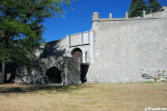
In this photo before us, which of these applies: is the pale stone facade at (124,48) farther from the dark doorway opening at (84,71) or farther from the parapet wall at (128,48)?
the dark doorway opening at (84,71)

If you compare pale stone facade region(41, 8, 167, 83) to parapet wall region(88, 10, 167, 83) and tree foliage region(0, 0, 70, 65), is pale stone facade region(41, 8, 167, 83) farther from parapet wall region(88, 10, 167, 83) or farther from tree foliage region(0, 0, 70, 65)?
tree foliage region(0, 0, 70, 65)

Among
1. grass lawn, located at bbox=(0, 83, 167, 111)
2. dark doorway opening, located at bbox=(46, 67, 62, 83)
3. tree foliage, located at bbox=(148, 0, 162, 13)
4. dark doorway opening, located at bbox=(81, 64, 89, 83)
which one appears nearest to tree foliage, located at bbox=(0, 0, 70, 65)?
grass lawn, located at bbox=(0, 83, 167, 111)

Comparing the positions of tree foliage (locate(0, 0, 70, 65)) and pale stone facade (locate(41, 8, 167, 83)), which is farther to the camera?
pale stone facade (locate(41, 8, 167, 83))

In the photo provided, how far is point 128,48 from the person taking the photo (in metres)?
18.8

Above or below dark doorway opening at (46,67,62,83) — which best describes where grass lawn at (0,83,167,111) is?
below

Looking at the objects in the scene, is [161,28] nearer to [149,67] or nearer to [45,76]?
[149,67]

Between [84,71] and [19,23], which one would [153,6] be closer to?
[84,71]

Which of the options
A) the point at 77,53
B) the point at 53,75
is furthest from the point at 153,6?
the point at 53,75

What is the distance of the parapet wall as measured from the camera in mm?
17547

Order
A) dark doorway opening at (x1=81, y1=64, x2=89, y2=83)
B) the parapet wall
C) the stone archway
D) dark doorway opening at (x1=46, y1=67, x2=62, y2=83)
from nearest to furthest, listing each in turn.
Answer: the parapet wall < dark doorway opening at (x1=46, y1=67, x2=62, y2=83) < dark doorway opening at (x1=81, y1=64, x2=89, y2=83) < the stone archway

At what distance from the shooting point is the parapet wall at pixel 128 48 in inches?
691

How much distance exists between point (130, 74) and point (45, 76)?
964 centimetres

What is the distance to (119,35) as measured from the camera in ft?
63.9

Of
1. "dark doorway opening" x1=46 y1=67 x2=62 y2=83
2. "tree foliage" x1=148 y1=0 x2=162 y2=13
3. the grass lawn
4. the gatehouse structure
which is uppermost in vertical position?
"tree foliage" x1=148 y1=0 x2=162 y2=13
